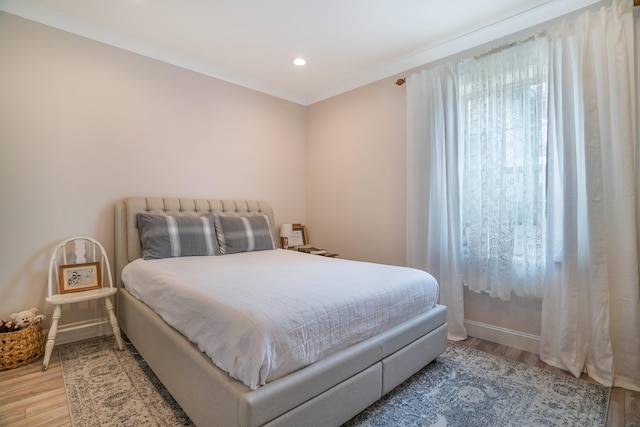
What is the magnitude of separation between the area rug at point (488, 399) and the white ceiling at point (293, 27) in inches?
103

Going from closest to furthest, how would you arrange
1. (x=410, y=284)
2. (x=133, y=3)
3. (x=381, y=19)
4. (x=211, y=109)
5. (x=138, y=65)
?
(x=410, y=284) < (x=133, y=3) < (x=381, y=19) < (x=138, y=65) < (x=211, y=109)

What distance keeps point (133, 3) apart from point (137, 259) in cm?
204

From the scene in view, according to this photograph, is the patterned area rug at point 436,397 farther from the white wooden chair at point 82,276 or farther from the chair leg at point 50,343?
the white wooden chair at point 82,276

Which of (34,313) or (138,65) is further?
(138,65)

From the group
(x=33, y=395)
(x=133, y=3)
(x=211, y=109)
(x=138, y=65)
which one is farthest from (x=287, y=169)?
(x=33, y=395)

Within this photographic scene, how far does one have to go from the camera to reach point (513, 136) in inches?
95.3

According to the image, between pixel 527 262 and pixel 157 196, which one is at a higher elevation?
pixel 157 196

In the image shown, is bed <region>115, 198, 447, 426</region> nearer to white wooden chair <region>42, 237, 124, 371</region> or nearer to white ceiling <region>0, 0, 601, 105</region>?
white wooden chair <region>42, 237, 124, 371</region>

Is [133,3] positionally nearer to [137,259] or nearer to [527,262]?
[137,259]

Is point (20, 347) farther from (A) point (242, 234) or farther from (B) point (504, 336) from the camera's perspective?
(B) point (504, 336)

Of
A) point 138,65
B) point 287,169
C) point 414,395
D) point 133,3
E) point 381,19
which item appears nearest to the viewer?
point 414,395

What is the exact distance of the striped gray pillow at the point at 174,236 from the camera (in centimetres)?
263

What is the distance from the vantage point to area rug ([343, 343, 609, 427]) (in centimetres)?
161

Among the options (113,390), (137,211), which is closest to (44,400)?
(113,390)
